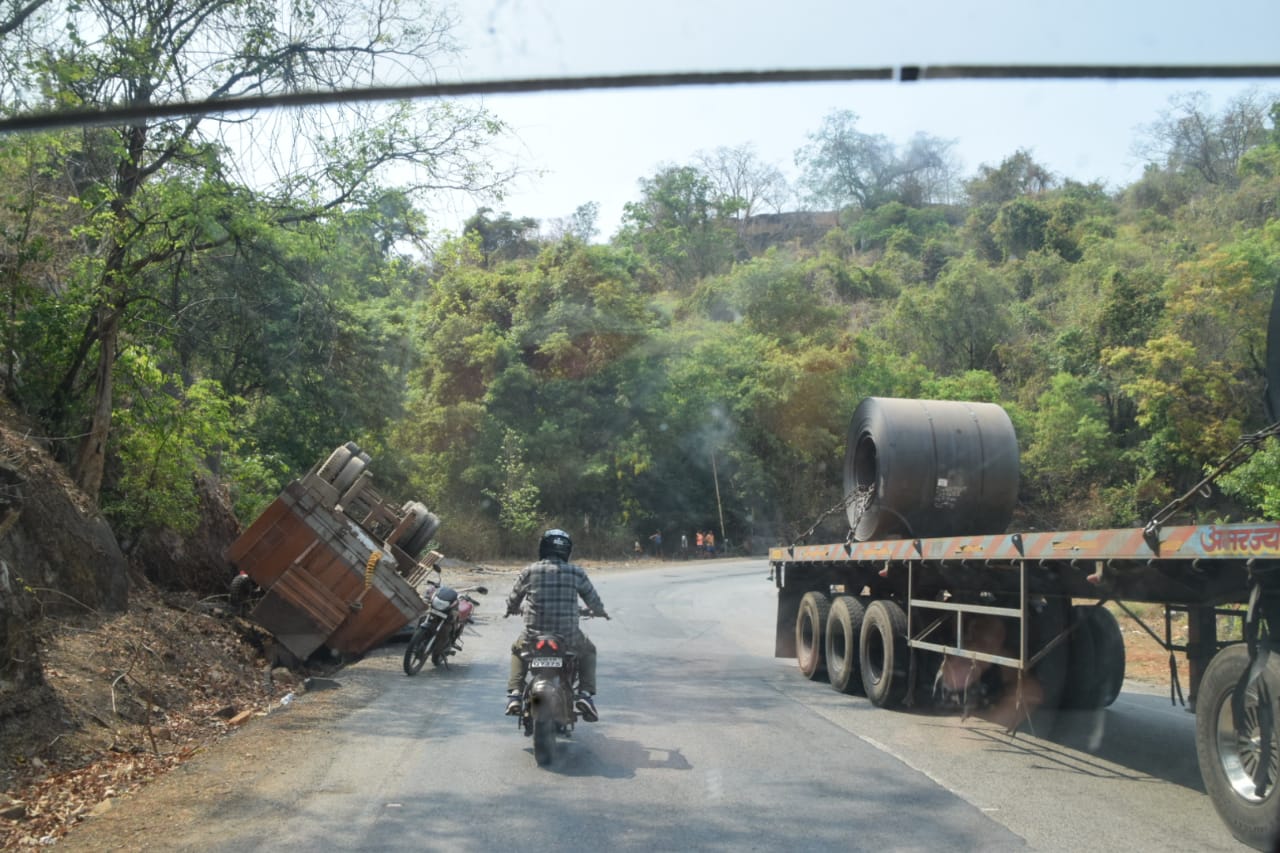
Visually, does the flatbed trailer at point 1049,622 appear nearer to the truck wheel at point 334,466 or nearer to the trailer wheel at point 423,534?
the trailer wheel at point 423,534

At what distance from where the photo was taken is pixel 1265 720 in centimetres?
548

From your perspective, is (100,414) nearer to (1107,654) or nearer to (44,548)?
(44,548)

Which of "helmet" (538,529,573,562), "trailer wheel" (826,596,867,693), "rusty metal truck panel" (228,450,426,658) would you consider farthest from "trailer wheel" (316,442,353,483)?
"trailer wheel" (826,596,867,693)

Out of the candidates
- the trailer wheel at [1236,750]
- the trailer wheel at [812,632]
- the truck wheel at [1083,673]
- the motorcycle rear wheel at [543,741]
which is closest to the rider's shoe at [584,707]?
the motorcycle rear wheel at [543,741]

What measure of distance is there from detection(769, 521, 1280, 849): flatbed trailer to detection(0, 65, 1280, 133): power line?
2316 mm

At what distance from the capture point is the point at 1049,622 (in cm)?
838

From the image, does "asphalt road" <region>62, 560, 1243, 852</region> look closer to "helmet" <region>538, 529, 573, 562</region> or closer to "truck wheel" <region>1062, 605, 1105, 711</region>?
"truck wheel" <region>1062, 605, 1105, 711</region>

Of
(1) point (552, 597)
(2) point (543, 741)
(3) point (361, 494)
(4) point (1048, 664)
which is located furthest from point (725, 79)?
(3) point (361, 494)

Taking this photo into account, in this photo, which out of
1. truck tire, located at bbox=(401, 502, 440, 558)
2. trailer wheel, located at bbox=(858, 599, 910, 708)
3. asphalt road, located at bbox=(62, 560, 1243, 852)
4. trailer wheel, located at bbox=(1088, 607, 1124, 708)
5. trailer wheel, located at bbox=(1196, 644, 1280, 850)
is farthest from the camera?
truck tire, located at bbox=(401, 502, 440, 558)

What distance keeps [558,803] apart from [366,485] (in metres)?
9.99

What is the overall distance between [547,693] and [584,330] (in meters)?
42.2

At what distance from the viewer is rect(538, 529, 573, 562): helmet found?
28.9 ft

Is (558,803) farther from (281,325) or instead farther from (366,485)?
(281,325)

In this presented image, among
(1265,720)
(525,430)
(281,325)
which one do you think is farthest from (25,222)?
(525,430)
